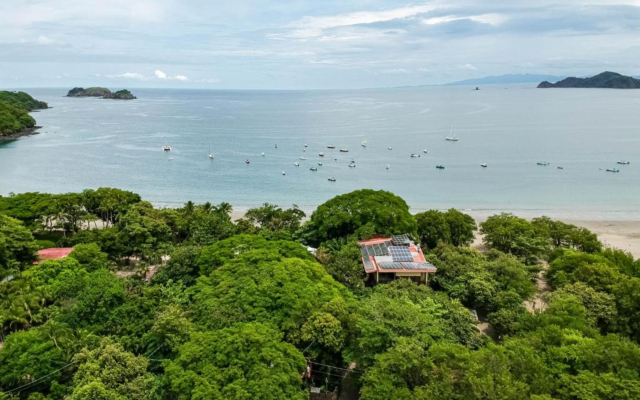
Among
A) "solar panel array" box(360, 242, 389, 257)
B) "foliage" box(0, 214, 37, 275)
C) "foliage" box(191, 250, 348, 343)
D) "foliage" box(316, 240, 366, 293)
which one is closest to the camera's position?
"foliage" box(191, 250, 348, 343)

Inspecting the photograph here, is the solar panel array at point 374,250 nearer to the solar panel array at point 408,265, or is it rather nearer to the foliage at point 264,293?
the solar panel array at point 408,265

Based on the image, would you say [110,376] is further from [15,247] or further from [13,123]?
[13,123]

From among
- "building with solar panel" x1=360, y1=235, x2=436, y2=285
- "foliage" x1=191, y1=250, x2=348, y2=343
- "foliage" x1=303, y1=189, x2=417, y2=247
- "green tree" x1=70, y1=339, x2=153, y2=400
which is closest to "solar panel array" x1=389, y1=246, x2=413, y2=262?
"building with solar panel" x1=360, y1=235, x2=436, y2=285

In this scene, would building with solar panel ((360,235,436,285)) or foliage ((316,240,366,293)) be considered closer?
foliage ((316,240,366,293))

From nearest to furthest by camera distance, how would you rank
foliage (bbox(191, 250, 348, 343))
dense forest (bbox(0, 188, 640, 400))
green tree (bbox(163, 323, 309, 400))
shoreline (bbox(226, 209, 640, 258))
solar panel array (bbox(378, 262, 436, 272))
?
1. green tree (bbox(163, 323, 309, 400))
2. dense forest (bbox(0, 188, 640, 400))
3. foliage (bbox(191, 250, 348, 343))
4. solar panel array (bbox(378, 262, 436, 272))
5. shoreline (bbox(226, 209, 640, 258))

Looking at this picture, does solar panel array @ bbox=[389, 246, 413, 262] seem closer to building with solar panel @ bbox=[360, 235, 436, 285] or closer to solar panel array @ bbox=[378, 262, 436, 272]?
building with solar panel @ bbox=[360, 235, 436, 285]

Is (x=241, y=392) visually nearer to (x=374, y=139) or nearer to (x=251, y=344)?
(x=251, y=344)

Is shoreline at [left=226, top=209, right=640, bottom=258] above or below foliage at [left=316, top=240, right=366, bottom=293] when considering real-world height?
below

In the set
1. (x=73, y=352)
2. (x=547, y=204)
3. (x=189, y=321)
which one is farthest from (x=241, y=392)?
(x=547, y=204)

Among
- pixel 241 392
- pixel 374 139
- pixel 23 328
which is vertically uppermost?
pixel 374 139
